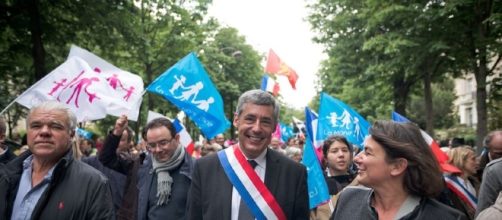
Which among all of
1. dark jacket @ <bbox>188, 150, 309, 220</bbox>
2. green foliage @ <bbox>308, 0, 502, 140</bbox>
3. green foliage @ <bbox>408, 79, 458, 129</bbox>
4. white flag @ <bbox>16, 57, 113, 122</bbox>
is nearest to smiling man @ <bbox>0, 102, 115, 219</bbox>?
dark jacket @ <bbox>188, 150, 309, 220</bbox>

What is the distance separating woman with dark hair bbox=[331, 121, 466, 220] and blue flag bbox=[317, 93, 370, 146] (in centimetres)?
427

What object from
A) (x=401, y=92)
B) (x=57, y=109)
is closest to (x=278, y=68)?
(x=57, y=109)

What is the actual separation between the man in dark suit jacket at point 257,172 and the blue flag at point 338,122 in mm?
3651

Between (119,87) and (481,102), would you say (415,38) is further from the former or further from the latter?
(119,87)

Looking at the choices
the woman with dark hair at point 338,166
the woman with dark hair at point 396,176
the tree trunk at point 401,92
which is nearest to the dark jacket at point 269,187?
the woman with dark hair at point 396,176

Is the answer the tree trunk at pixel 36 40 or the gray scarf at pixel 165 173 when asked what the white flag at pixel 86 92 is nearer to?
the gray scarf at pixel 165 173

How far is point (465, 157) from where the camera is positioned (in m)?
6.27

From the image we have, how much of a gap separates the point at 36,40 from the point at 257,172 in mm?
10677

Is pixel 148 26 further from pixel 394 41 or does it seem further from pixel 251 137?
pixel 251 137

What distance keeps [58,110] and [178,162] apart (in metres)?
1.81

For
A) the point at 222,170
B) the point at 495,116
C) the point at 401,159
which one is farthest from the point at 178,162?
the point at 495,116

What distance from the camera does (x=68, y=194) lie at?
329 centimetres

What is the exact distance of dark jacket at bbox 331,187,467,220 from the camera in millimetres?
2861

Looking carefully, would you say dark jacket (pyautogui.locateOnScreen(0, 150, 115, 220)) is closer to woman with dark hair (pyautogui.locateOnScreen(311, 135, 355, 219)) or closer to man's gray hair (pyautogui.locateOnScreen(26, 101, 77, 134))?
man's gray hair (pyautogui.locateOnScreen(26, 101, 77, 134))
